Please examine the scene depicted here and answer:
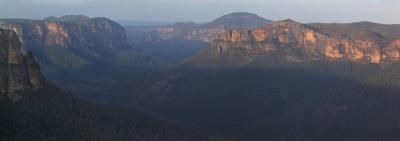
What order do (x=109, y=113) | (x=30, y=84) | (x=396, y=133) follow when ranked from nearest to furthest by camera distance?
1. (x=30, y=84)
2. (x=109, y=113)
3. (x=396, y=133)

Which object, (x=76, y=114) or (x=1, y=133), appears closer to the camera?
(x=1, y=133)

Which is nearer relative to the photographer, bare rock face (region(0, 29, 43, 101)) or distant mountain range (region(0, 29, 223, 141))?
distant mountain range (region(0, 29, 223, 141))

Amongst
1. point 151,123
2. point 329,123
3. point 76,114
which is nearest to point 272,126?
point 329,123

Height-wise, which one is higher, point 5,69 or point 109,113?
point 5,69

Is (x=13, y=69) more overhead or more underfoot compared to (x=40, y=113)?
more overhead

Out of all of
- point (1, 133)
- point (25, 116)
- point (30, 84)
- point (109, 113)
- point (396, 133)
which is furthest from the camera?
point (396, 133)

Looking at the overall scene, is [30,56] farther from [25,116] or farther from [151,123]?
[151,123]

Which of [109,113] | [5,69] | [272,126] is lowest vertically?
[272,126]

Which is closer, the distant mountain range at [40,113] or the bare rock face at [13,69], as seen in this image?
the distant mountain range at [40,113]
